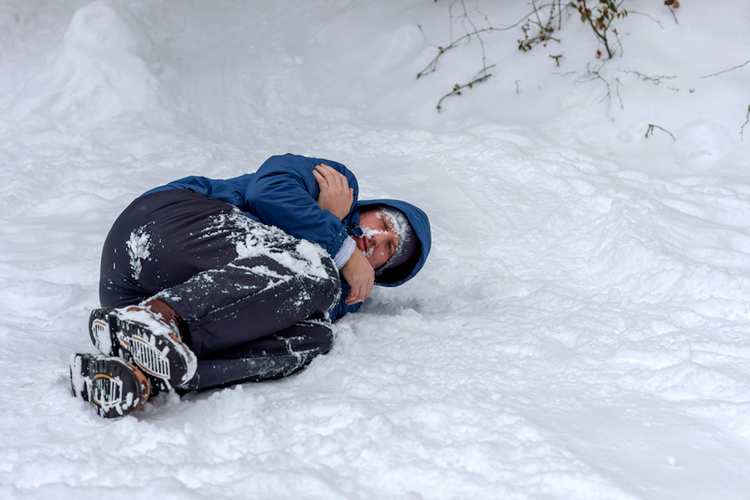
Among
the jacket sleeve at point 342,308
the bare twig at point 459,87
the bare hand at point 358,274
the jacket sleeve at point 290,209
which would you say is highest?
the bare twig at point 459,87

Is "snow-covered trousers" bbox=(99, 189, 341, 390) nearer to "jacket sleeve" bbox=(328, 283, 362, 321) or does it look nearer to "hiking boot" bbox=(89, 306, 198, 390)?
"hiking boot" bbox=(89, 306, 198, 390)

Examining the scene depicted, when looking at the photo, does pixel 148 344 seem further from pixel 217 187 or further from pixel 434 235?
pixel 434 235

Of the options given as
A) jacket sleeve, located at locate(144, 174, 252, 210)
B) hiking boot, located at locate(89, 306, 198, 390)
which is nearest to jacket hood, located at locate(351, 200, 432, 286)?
jacket sleeve, located at locate(144, 174, 252, 210)

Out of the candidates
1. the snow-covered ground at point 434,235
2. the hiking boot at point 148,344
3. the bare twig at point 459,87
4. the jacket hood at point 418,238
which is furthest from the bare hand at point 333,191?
the bare twig at point 459,87

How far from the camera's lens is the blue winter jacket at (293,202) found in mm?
1805

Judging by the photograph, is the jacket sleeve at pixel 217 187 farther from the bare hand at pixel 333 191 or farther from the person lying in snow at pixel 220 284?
the bare hand at pixel 333 191

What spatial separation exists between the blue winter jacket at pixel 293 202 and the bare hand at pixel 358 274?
77mm

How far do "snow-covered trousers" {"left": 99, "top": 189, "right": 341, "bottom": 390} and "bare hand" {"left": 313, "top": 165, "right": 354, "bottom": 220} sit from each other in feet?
0.93

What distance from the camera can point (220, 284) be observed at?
5.04 feet

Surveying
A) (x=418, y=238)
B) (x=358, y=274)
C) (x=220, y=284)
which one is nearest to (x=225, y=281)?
(x=220, y=284)

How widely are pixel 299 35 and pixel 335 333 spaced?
3708 millimetres

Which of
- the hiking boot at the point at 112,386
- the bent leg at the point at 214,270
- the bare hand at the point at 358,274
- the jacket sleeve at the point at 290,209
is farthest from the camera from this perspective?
the bare hand at the point at 358,274

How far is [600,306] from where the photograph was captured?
2.03 metres

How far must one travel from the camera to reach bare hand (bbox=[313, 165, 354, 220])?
201cm
